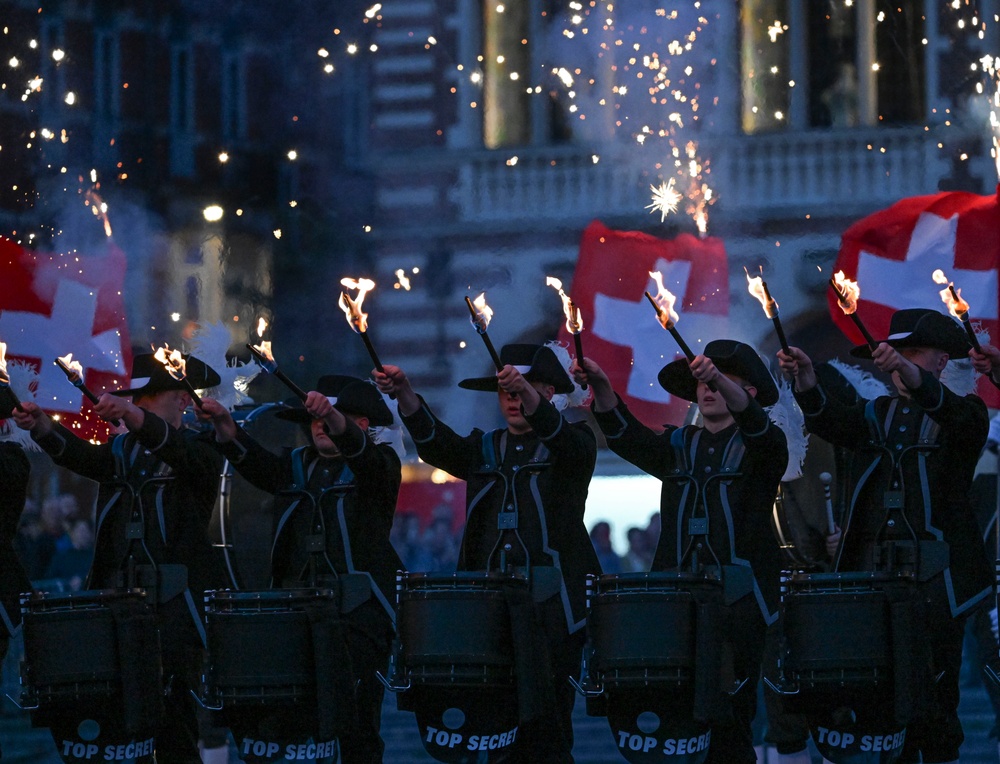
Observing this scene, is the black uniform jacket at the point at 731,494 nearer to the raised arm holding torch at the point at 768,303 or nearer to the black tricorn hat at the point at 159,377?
the raised arm holding torch at the point at 768,303

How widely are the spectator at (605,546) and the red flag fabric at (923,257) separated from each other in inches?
103

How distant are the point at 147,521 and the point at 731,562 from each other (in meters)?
2.19

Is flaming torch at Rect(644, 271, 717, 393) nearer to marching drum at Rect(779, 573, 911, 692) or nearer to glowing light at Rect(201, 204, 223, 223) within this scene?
marching drum at Rect(779, 573, 911, 692)

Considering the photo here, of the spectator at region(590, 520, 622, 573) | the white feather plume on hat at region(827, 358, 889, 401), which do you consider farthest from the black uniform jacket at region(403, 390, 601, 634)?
the spectator at region(590, 520, 622, 573)

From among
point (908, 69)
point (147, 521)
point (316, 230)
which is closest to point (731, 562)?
point (147, 521)

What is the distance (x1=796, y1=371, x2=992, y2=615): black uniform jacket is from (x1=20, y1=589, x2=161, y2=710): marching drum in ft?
7.99

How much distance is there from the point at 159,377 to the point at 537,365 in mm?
1476

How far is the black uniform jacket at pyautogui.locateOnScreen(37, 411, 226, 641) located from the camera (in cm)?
→ 721

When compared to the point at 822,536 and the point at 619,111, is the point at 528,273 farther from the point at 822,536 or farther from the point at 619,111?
the point at 822,536

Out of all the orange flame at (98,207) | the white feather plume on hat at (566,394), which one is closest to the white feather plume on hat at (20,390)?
the orange flame at (98,207)

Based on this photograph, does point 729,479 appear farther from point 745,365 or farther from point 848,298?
point 848,298

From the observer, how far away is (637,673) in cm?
609

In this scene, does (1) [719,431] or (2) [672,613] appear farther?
(1) [719,431]

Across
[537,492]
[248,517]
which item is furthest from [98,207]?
[537,492]
